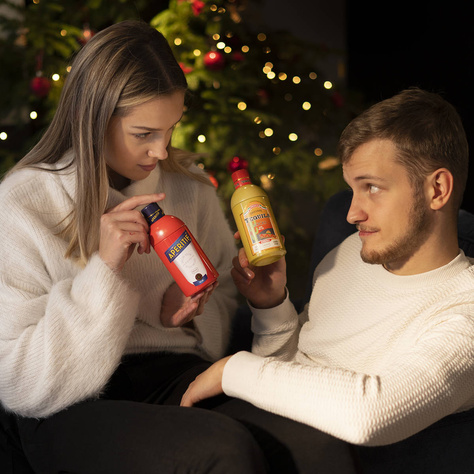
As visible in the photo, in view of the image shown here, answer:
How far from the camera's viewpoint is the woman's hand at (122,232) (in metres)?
1.24

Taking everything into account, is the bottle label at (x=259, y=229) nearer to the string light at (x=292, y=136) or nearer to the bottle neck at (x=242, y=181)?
the bottle neck at (x=242, y=181)

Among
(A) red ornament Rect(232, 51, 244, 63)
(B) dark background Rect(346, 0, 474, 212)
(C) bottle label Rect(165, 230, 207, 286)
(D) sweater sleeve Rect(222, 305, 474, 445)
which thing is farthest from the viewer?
(B) dark background Rect(346, 0, 474, 212)

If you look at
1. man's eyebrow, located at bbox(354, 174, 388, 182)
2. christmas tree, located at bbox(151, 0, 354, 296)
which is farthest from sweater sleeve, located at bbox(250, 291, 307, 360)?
christmas tree, located at bbox(151, 0, 354, 296)

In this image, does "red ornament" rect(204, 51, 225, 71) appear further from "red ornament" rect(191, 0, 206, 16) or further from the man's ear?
the man's ear

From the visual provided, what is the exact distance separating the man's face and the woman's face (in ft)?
1.37

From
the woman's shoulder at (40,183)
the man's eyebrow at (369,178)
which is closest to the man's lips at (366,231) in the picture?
the man's eyebrow at (369,178)

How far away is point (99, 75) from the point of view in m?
1.31

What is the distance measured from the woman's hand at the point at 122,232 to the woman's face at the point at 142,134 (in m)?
0.13

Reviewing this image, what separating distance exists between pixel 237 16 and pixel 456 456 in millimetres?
2408

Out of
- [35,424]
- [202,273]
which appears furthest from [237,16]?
[35,424]

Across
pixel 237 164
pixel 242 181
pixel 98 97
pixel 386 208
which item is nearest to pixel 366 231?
pixel 386 208

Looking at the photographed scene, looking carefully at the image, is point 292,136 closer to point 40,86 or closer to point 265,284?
point 40,86

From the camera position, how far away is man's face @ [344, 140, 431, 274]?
4.19 ft

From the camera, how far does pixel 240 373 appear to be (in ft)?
3.74
